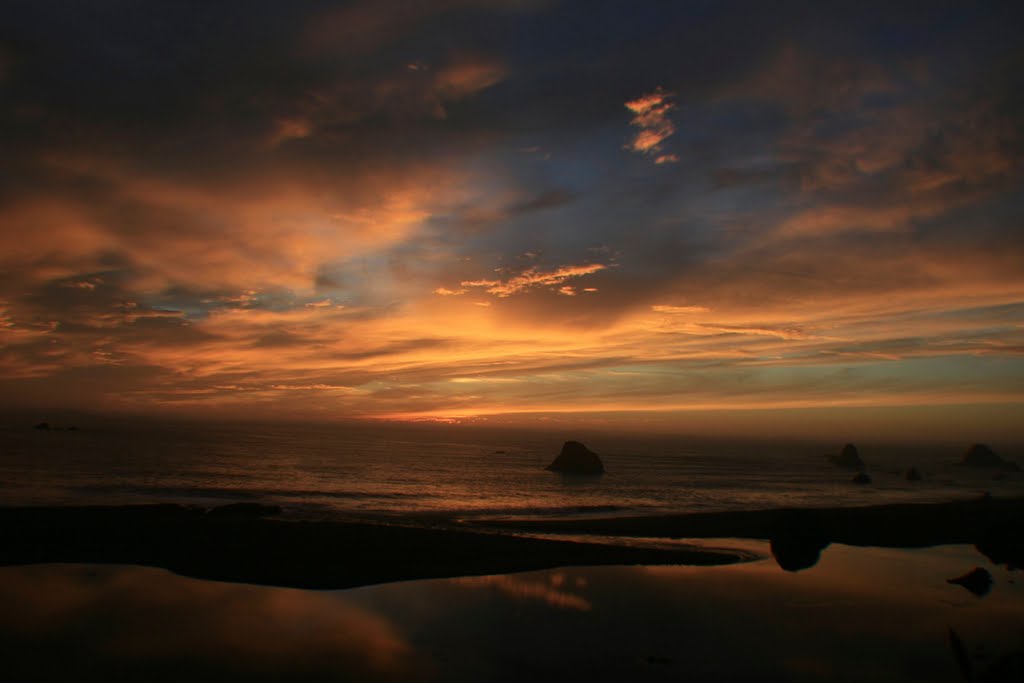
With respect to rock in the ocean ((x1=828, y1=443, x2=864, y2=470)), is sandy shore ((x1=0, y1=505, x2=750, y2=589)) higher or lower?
higher

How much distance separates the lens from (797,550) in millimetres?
30766

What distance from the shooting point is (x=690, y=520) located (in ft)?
133

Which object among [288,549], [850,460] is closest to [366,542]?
[288,549]

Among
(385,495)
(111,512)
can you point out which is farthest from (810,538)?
(111,512)

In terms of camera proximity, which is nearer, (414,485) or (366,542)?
(366,542)

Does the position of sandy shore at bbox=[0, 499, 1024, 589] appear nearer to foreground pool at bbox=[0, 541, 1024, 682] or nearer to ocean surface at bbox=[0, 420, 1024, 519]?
foreground pool at bbox=[0, 541, 1024, 682]

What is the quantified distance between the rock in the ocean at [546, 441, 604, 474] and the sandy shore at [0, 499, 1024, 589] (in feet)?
166

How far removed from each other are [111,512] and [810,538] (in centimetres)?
4346

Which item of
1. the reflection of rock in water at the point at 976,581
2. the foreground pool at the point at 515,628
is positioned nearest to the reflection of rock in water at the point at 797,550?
the foreground pool at the point at 515,628

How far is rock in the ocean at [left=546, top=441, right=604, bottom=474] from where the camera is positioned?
294 feet

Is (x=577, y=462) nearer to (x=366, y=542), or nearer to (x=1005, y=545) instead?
(x=1005, y=545)

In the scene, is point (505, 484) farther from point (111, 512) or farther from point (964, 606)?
point (964, 606)

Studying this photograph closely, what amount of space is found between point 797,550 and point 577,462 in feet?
201

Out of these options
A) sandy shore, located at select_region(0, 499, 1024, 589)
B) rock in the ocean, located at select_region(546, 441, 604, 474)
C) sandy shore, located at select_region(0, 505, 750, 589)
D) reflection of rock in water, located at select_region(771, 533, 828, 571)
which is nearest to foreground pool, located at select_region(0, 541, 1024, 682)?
sandy shore, located at select_region(0, 505, 750, 589)
